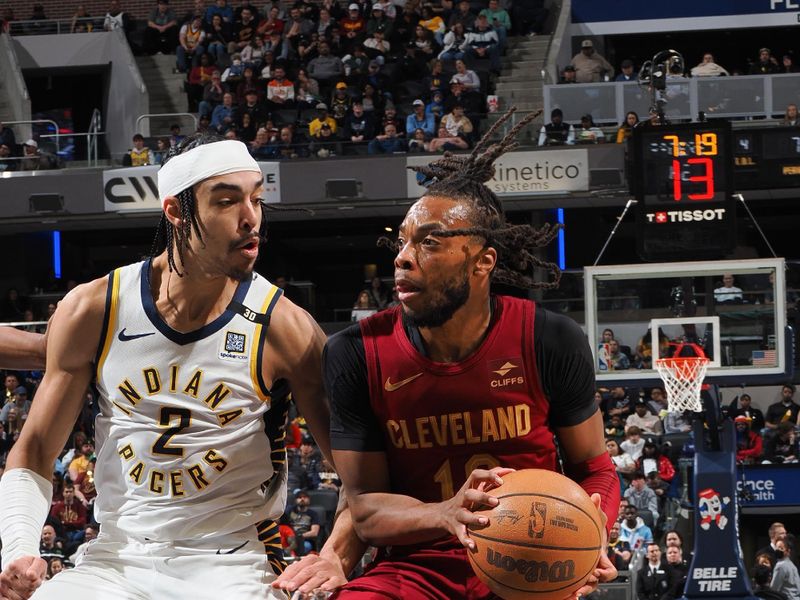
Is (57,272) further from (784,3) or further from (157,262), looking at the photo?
(157,262)

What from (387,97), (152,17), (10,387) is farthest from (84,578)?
(152,17)

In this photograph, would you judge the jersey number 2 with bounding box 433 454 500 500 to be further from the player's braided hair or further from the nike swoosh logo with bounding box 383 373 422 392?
the player's braided hair

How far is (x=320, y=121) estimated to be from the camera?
19.4m

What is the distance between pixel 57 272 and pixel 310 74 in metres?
7.02

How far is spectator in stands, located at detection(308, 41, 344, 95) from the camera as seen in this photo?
2066 centimetres

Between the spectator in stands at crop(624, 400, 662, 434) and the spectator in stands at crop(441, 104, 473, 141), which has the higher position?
the spectator in stands at crop(441, 104, 473, 141)

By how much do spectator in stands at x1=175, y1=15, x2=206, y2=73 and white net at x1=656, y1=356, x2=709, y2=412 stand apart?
521 inches

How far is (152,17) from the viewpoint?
23703mm

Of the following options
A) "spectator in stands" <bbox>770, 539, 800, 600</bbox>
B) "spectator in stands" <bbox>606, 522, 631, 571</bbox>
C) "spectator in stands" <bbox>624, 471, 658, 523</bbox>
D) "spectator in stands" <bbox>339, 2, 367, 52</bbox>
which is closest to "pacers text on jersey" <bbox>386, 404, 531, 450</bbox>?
"spectator in stands" <bbox>606, 522, 631, 571</bbox>

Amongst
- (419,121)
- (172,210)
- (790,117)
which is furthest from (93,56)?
(172,210)

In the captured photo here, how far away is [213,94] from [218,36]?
201 cm

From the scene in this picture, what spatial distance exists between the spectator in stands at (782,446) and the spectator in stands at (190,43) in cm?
1191

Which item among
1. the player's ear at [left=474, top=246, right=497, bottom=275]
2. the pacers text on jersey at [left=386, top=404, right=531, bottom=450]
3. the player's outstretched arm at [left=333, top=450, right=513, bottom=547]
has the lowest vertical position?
the player's outstretched arm at [left=333, top=450, right=513, bottom=547]

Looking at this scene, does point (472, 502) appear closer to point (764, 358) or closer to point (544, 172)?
point (764, 358)
